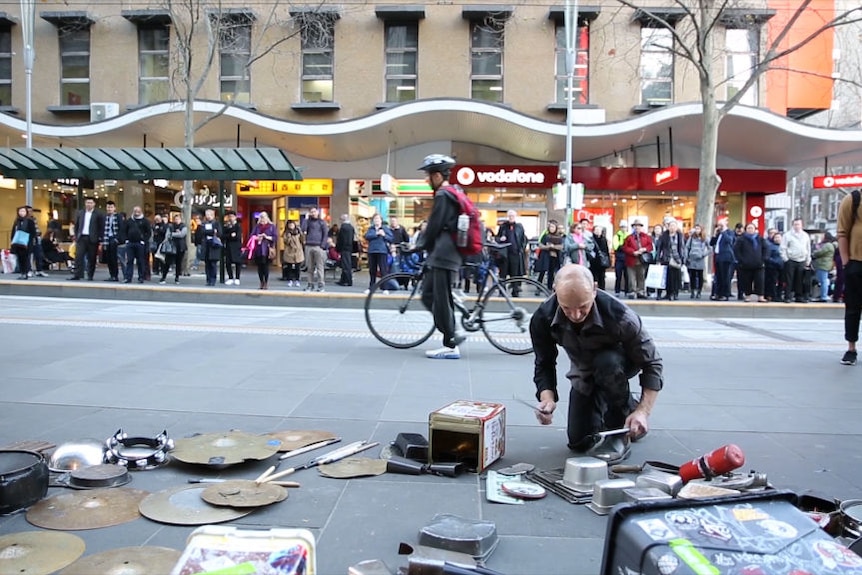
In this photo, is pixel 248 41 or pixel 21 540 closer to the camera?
pixel 21 540

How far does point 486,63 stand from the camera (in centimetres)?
2373

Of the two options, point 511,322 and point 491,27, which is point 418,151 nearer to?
point 491,27

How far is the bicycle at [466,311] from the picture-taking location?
7.52 metres

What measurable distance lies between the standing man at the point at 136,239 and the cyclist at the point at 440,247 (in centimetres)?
1151

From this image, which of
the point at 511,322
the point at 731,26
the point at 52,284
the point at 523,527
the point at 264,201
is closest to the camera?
the point at 523,527

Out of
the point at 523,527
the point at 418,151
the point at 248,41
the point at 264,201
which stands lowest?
the point at 523,527

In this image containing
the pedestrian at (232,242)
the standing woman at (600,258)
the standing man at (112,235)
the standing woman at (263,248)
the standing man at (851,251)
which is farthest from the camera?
the standing man at (112,235)

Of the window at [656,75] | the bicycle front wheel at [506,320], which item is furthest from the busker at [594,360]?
the window at [656,75]

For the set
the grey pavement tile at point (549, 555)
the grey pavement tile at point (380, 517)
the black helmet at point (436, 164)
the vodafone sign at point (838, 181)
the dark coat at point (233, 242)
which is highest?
the vodafone sign at point (838, 181)

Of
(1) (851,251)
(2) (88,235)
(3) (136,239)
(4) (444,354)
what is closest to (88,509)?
(4) (444,354)

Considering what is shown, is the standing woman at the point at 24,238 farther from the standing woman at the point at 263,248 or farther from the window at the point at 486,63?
the window at the point at 486,63

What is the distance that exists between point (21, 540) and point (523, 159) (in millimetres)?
23028

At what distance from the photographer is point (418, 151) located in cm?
2448

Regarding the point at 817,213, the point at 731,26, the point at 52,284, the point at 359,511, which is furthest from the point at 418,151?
the point at 817,213
